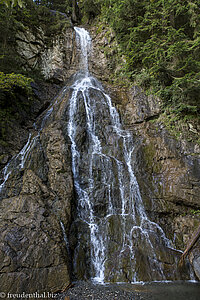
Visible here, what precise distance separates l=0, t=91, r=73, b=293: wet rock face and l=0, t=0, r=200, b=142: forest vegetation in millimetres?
4654

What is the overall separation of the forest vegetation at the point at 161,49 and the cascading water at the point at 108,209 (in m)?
3.85

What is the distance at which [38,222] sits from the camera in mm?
6332

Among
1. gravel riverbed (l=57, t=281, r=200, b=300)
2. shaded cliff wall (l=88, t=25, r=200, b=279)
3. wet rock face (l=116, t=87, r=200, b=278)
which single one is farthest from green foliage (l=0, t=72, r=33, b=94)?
gravel riverbed (l=57, t=281, r=200, b=300)

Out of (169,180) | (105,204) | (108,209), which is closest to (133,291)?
(108,209)

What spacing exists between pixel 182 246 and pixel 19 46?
18451 millimetres

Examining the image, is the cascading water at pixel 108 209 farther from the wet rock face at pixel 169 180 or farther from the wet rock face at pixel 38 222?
the wet rock face at pixel 38 222

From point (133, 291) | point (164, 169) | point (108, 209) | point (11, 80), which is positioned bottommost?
point (133, 291)

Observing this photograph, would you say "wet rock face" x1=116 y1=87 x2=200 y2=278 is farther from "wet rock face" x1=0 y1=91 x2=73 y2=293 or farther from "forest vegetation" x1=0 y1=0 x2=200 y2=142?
"wet rock face" x1=0 y1=91 x2=73 y2=293

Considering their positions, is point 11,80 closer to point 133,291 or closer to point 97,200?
point 97,200

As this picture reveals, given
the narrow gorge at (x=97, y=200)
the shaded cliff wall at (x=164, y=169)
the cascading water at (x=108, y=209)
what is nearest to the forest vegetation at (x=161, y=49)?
the shaded cliff wall at (x=164, y=169)

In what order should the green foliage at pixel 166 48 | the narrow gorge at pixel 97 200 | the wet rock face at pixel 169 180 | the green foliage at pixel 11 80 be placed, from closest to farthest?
the narrow gorge at pixel 97 200, the wet rock face at pixel 169 180, the green foliage at pixel 11 80, the green foliage at pixel 166 48

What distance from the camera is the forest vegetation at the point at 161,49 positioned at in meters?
11.0

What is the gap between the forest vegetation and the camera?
11.0 m

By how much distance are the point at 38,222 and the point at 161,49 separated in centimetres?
1215
